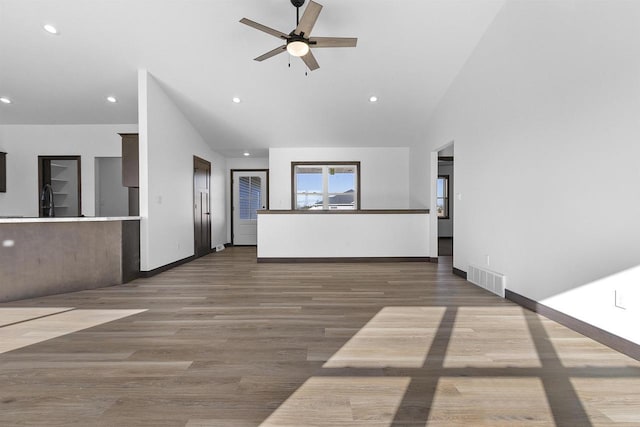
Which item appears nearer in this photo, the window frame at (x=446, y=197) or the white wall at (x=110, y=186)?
the white wall at (x=110, y=186)

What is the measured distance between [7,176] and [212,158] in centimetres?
392

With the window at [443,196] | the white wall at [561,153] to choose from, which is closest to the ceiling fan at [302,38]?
the white wall at [561,153]

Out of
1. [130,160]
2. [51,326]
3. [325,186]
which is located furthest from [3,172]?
[325,186]

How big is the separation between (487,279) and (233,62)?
175 inches

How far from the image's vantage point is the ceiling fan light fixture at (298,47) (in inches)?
127

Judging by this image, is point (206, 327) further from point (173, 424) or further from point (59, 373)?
point (173, 424)

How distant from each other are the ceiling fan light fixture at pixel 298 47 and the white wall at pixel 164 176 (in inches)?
99.8

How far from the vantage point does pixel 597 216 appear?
2377 millimetres

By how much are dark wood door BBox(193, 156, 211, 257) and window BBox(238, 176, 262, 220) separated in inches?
53.7

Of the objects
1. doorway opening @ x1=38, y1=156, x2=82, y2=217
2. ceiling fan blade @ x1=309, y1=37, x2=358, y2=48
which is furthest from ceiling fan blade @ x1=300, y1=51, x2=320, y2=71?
doorway opening @ x1=38, y1=156, x2=82, y2=217

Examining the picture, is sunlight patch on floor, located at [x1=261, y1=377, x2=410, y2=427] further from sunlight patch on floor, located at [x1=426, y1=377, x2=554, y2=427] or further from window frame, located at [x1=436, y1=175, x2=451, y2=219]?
window frame, located at [x1=436, y1=175, x2=451, y2=219]

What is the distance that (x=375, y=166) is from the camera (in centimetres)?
738

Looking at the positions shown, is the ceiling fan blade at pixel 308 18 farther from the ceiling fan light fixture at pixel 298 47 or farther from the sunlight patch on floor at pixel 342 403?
the sunlight patch on floor at pixel 342 403

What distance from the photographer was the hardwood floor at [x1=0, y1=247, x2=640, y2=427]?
150 cm
